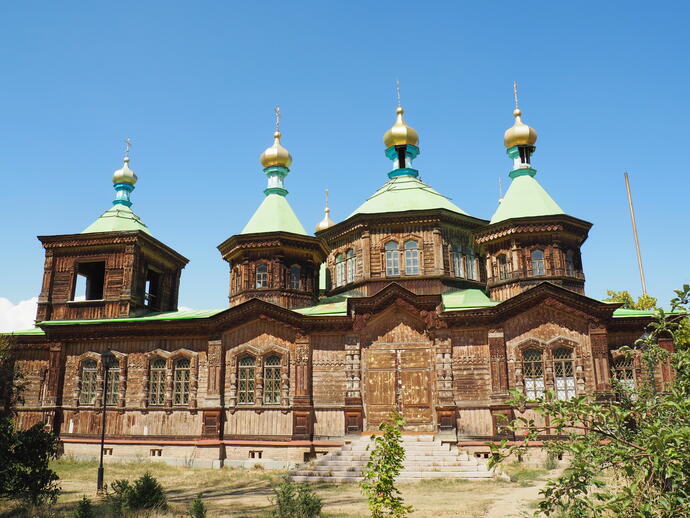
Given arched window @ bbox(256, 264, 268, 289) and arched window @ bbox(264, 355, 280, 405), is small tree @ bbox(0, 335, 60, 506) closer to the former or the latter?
arched window @ bbox(264, 355, 280, 405)

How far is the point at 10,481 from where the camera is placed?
11.6 m

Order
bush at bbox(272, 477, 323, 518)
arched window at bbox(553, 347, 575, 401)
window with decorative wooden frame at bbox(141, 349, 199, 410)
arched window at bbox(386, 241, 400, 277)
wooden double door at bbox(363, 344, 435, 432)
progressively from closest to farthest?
bush at bbox(272, 477, 323, 518), arched window at bbox(553, 347, 575, 401), wooden double door at bbox(363, 344, 435, 432), window with decorative wooden frame at bbox(141, 349, 199, 410), arched window at bbox(386, 241, 400, 277)

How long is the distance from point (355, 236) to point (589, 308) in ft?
32.5

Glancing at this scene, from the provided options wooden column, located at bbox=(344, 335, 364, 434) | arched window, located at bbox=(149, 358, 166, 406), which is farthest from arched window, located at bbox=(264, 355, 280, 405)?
arched window, located at bbox=(149, 358, 166, 406)

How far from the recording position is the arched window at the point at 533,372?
742 inches

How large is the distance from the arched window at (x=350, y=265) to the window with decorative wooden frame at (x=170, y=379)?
720 cm

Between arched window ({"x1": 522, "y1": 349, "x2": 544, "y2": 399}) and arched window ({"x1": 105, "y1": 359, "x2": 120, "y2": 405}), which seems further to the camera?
arched window ({"x1": 105, "y1": 359, "x2": 120, "y2": 405})

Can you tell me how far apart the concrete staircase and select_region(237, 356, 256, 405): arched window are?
373 centimetres

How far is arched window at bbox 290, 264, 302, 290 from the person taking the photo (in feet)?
76.7

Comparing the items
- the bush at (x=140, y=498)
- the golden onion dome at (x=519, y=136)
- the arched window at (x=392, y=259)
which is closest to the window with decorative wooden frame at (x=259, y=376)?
the arched window at (x=392, y=259)

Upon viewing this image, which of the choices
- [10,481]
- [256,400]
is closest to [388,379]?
[256,400]

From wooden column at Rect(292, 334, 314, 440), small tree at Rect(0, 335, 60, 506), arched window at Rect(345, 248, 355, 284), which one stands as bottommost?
small tree at Rect(0, 335, 60, 506)

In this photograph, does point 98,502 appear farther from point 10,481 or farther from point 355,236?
point 355,236

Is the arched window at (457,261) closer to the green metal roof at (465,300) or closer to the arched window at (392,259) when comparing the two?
the green metal roof at (465,300)
